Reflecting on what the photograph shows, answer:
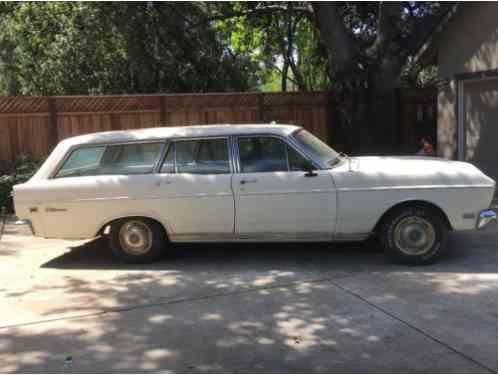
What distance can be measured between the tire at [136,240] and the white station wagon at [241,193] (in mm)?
12

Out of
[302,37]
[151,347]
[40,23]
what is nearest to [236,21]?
[302,37]

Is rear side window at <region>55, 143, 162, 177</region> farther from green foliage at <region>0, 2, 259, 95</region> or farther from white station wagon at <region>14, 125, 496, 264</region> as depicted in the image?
green foliage at <region>0, 2, 259, 95</region>

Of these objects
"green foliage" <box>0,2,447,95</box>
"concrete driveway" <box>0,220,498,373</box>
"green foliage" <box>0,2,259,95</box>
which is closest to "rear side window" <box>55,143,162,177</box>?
"concrete driveway" <box>0,220,498,373</box>

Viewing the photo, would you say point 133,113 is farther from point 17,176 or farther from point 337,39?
point 337,39

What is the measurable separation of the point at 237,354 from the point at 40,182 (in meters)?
3.82

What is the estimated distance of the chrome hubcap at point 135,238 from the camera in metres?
6.95

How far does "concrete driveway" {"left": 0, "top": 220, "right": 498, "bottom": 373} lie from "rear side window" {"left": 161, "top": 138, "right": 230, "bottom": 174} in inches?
45.4

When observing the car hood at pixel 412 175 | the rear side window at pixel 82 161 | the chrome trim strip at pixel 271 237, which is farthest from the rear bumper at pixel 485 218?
the rear side window at pixel 82 161

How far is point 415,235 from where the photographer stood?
6488mm

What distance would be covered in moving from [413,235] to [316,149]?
4.91 ft

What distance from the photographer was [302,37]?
74.6 feet

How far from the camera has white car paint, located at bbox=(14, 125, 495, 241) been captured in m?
6.42

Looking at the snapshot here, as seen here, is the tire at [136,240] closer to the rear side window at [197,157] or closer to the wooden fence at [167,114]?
the rear side window at [197,157]

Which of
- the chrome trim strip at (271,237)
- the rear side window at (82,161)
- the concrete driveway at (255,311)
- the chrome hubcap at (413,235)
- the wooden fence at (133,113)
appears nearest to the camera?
the concrete driveway at (255,311)
